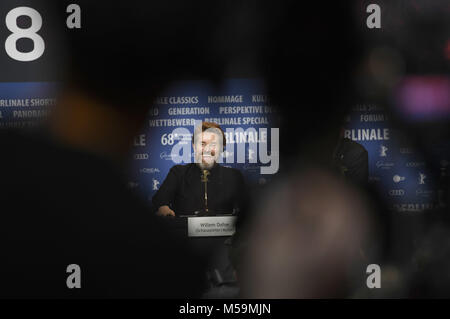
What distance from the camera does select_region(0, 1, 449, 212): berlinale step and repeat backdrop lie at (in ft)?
7.09

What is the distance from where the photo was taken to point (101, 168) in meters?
2.19

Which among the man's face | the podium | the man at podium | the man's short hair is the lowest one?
the podium

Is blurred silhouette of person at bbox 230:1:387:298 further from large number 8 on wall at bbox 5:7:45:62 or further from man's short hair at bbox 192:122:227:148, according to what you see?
large number 8 on wall at bbox 5:7:45:62

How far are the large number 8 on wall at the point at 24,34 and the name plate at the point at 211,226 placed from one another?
1.28 meters

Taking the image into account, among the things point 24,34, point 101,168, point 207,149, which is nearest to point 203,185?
point 207,149

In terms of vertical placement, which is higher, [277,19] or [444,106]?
[277,19]

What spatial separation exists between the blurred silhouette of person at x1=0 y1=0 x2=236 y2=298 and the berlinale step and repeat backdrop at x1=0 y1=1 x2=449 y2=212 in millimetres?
82

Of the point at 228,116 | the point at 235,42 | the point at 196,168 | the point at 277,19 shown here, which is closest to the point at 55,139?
the point at 196,168

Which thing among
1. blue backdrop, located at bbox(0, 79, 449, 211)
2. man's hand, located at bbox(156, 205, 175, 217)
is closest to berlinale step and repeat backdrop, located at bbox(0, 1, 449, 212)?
blue backdrop, located at bbox(0, 79, 449, 211)

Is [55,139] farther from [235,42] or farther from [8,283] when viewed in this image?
[235,42]

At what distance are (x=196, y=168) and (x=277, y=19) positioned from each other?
96cm

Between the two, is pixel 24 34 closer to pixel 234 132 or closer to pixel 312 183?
pixel 234 132

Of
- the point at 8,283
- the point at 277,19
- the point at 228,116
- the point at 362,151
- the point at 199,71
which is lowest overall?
the point at 8,283
